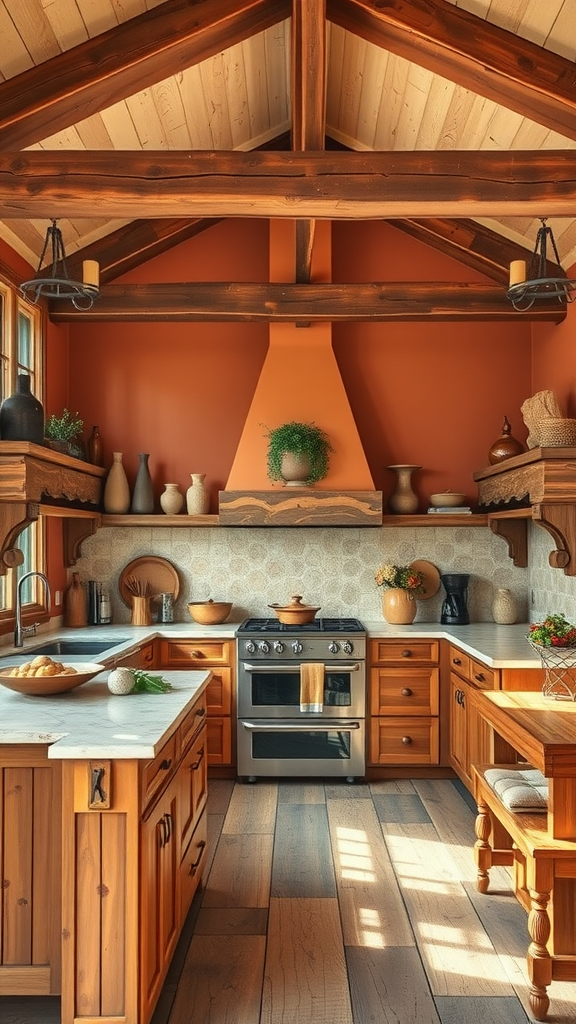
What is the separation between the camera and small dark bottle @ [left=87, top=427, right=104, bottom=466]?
237 inches

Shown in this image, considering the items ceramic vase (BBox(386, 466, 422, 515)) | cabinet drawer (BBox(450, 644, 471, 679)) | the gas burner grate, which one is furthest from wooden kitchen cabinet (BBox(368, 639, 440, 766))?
ceramic vase (BBox(386, 466, 422, 515))

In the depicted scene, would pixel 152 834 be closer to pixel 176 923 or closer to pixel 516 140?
pixel 176 923

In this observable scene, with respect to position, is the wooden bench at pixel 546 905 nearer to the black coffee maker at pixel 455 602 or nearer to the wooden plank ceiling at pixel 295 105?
the wooden plank ceiling at pixel 295 105

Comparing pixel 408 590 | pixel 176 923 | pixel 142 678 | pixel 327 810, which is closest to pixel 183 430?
pixel 408 590

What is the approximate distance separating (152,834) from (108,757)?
349mm

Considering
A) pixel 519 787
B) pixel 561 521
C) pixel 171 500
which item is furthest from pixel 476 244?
pixel 519 787

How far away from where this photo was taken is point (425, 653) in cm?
538

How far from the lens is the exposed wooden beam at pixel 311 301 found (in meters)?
5.39

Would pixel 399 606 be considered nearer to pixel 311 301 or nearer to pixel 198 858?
pixel 311 301

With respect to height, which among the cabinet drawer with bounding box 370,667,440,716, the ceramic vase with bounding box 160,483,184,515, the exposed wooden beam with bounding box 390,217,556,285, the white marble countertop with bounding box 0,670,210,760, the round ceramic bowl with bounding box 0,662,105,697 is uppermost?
the exposed wooden beam with bounding box 390,217,556,285

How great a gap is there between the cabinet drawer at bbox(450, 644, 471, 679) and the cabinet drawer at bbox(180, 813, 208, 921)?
185 cm

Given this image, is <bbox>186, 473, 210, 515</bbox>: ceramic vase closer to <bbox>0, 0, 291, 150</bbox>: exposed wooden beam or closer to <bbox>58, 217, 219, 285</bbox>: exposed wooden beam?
<bbox>58, 217, 219, 285</bbox>: exposed wooden beam

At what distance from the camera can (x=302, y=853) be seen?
4.10 meters

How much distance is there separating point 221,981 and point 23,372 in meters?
3.63
